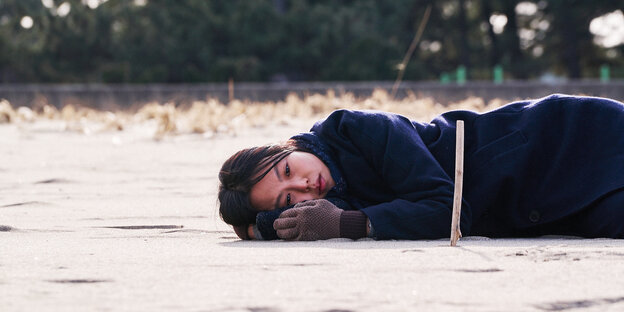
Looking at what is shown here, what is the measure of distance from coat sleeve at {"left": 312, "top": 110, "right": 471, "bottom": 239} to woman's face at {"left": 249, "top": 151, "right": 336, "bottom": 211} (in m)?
0.10

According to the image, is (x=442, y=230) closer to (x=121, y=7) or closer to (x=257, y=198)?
(x=257, y=198)

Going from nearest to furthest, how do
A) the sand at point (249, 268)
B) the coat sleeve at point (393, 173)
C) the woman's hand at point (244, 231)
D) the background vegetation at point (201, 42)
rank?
the sand at point (249, 268), the coat sleeve at point (393, 173), the woman's hand at point (244, 231), the background vegetation at point (201, 42)

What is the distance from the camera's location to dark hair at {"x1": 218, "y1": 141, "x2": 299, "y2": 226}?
2.69 meters

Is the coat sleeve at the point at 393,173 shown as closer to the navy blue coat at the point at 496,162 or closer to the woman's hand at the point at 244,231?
the navy blue coat at the point at 496,162

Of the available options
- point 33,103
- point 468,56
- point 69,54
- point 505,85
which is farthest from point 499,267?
point 468,56

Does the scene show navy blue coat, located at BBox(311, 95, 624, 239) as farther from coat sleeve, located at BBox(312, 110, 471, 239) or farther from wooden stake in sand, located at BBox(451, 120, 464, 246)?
wooden stake in sand, located at BBox(451, 120, 464, 246)

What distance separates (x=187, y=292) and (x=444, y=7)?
26.5 m

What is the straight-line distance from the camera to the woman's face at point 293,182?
268cm

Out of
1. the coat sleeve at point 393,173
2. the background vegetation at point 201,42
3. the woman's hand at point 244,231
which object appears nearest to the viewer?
the coat sleeve at point 393,173

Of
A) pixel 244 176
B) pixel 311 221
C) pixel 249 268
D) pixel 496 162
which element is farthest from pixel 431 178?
pixel 249 268

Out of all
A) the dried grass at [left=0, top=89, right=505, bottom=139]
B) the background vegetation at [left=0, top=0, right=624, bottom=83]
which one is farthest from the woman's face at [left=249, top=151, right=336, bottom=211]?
the background vegetation at [left=0, top=0, right=624, bottom=83]

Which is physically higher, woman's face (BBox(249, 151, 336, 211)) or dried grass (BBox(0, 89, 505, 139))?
woman's face (BBox(249, 151, 336, 211))

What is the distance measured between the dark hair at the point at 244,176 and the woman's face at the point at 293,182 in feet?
0.07

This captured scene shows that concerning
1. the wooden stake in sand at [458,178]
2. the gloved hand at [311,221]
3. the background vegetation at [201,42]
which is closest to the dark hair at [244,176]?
the gloved hand at [311,221]
